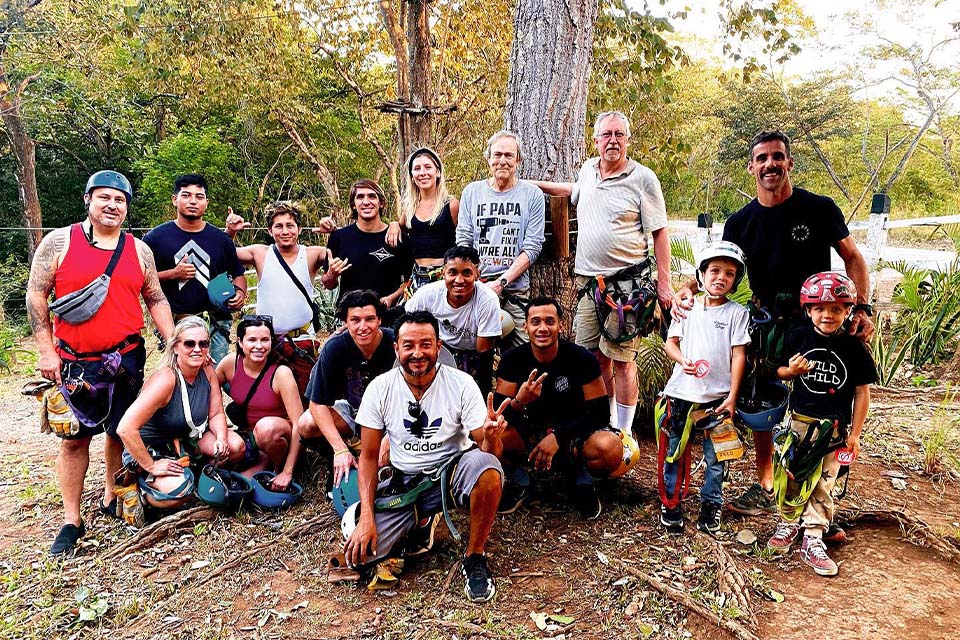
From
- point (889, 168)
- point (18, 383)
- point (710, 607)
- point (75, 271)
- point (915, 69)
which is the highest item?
point (915, 69)

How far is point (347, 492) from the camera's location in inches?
143

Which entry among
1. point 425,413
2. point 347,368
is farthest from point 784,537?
point 347,368

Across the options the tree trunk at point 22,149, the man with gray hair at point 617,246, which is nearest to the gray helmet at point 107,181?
the man with gray hair at point 617,246

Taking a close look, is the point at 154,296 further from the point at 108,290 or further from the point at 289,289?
the point at 289,289

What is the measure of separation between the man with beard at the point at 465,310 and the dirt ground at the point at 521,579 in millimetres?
1026

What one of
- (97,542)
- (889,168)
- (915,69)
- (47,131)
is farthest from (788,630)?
(889,168)

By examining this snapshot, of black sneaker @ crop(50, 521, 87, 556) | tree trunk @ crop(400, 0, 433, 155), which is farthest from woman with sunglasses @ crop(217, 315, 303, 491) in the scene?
tree trunk @ crop(400, 0, 433, 155)

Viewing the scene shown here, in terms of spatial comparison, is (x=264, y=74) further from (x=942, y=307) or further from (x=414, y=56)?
(x=942, y=307)

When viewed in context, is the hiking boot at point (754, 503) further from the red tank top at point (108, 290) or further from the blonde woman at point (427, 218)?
the red tank top at point (108, 290)

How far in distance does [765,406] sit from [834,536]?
2.43 feet

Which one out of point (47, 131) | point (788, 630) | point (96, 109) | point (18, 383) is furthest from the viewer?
point (47, 131)

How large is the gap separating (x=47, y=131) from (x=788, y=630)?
1861cm

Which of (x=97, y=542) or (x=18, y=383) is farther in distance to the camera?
(x=18, y=383)

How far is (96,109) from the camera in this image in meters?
14.4
